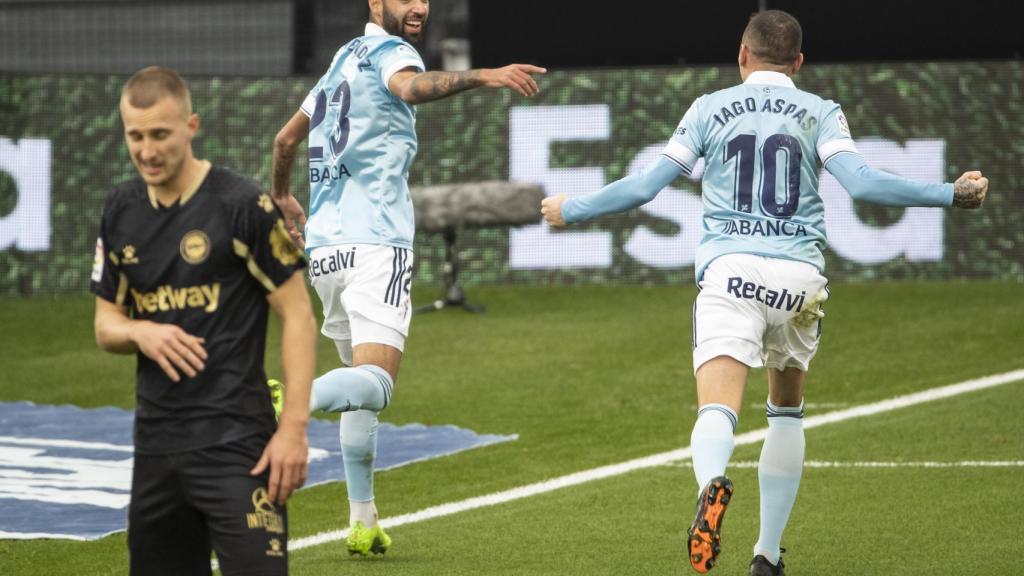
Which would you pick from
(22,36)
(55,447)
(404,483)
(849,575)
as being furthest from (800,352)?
(22,36)

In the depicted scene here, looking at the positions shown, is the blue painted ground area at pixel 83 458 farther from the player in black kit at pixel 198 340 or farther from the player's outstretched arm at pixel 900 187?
the player's outstretched arm at pixel 900 187

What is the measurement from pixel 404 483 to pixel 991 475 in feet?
9.46

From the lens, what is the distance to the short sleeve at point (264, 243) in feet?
14.1

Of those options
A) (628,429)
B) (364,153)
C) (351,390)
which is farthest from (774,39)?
(628,429)

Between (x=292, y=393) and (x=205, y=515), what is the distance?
37cm

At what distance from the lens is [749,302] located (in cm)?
589

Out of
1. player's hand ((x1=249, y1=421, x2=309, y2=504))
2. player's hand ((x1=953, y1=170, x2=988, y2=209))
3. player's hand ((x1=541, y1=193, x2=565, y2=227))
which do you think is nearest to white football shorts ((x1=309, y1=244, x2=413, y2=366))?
player's hand ((x1=541, y1=193, x2=565, y2=227))

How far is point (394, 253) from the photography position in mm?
6617

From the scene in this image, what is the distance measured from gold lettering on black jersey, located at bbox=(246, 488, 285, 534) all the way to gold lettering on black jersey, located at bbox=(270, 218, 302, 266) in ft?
1.91

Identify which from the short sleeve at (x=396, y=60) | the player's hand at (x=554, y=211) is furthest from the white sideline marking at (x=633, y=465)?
the short sleeve at (x=396, y=60)

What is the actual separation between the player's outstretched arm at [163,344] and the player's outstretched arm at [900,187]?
2.54 meters

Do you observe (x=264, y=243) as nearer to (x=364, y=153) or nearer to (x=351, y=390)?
(x=351, y=390)

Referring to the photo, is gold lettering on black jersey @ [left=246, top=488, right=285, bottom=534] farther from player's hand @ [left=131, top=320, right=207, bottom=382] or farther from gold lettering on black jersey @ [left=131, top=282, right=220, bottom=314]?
gold lettering on black jersey @ [left=131, top=282, right=220, bottom=314]

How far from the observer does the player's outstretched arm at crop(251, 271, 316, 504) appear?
425 cm
